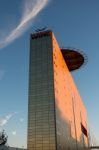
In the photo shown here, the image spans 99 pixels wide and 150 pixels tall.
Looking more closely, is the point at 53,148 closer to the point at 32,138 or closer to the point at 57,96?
the point at 32,138

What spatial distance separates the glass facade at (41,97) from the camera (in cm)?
9044

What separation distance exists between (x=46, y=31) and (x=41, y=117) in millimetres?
36870

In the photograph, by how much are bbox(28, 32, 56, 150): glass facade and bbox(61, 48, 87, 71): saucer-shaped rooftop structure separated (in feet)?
99.3

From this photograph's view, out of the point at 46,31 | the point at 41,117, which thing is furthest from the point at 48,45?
the point at 41,117

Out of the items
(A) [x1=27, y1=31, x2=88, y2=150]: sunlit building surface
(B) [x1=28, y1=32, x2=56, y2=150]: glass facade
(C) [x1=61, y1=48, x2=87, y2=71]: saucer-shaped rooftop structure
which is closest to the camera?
(B) [x1=28, y1=32, x2=56, y2=150]: glass facade

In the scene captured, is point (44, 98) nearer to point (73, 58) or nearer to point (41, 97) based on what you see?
point (41, 97)

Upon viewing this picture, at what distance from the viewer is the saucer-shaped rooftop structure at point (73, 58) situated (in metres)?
138

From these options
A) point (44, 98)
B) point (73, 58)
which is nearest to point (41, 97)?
point (44, 98)

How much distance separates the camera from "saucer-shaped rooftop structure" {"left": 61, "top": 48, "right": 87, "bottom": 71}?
138 m

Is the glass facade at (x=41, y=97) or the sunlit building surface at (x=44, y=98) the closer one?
the glass facade at (x=41, y=97)

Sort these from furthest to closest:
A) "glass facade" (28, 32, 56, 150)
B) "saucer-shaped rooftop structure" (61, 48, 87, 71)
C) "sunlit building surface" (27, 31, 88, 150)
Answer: "saucer-shaped rooftop structure" (61, 48, 87, 71) → "sunlit building surface" (27, 31, 88, 150) → "glass facade" (28, 32, 56, 150)

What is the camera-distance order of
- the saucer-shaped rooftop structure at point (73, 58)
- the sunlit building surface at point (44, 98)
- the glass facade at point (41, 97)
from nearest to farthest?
1. the glass facade at point (41, 97)
2. the sunlit building surface at point (44, 98)
3. the saucer-shaped rooftop structure at point (73, 58)

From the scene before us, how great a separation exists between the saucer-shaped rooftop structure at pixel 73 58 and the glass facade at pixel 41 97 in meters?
30.3

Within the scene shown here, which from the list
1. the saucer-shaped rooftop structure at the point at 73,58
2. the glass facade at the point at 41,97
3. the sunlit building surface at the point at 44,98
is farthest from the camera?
the saucer-shaped rooftop structure at the point at 73,58
